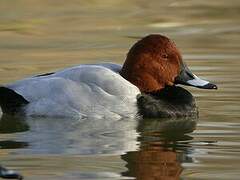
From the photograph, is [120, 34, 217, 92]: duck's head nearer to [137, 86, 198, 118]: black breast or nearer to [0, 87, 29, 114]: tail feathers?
[137, 86, 198, 118]: black breast

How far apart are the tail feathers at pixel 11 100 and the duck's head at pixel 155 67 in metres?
0.86

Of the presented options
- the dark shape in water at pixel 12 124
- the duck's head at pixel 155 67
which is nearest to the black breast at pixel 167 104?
the duck's head at pixel 155 67

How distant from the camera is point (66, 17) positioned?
15125 mm

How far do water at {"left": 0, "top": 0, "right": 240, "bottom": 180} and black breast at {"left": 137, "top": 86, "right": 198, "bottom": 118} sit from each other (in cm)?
9

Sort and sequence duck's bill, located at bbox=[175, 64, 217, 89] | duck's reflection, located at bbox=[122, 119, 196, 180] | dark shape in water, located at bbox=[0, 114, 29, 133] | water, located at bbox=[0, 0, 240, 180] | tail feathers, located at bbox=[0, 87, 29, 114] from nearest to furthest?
duck's reflection, located at bbox=[122, 119, 196, 180] → water, located at bbox=[0, 0, 240, 180] → dark shape in water, located at bbox=[0, 114, 29, 133] → tail feathers, located at bbox=[0, 87, 29, 114] → duck's bill, located at bbox=[175, 64, 217, 89]

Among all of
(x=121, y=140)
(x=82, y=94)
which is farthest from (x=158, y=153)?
(x=82, y=94)

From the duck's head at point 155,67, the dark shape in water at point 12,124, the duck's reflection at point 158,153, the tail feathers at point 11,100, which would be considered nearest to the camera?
the duck's reflection at point 158,153

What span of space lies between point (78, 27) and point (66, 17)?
941 mm

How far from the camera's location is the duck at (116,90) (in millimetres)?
8508

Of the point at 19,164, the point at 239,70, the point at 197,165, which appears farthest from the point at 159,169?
the point at 239,70

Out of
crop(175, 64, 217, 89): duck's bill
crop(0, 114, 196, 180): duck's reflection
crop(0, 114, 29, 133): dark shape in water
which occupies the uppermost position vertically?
crop(175, 64, 217, 89): duck's bill

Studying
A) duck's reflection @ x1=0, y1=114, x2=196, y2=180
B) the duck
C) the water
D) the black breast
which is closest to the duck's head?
the duck

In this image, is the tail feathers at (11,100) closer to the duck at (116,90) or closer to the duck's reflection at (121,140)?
the duck at (116,90)

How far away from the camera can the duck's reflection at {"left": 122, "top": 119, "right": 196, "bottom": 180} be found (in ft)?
20.9
